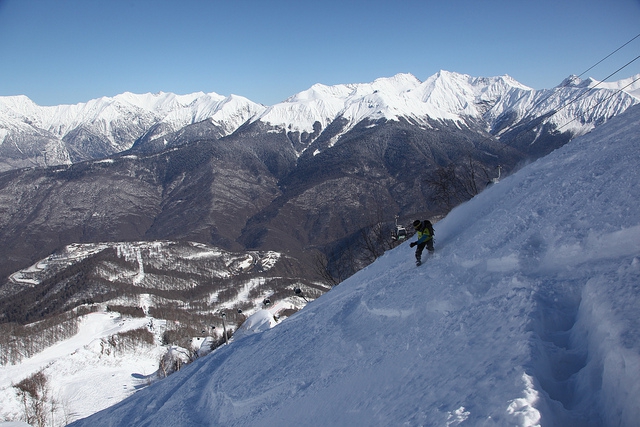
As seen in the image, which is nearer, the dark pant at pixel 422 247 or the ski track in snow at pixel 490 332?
the ski track in snow at pixel 490 332

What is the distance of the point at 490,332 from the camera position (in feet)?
28.9

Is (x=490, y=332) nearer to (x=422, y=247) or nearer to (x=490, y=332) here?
(x=490, y=332)

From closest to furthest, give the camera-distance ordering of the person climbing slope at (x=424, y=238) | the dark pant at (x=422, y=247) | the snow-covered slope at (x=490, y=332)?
the snow-covered slope at (x=490, y=332), the person climbing slope at (x=424, y=238), the dark pant at (x=422, y=247)

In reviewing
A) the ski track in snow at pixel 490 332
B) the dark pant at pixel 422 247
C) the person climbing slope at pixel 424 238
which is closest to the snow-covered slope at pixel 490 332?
the ski track in snow at pixel 490 332

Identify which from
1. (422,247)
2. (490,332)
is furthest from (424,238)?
(490,332)

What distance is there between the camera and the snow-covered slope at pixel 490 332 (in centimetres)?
688

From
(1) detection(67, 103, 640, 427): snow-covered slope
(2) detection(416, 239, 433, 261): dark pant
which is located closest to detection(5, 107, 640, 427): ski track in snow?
(1) detection(67, 103, 640, 427): snow-covered slope

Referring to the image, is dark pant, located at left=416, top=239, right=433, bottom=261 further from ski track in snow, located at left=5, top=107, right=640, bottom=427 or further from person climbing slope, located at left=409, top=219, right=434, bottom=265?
ski track in snow, located at left=5, top=107, right=640, bottom=427

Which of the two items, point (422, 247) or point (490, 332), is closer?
point (490, 332)

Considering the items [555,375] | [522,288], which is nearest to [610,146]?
[522,288]

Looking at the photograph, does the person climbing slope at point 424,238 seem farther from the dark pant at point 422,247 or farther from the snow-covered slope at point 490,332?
the snow-covered slope at point 490,332

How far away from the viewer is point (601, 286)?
8.16 m

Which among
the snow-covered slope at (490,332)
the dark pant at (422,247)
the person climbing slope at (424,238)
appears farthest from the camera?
the dark pant at (422,247)

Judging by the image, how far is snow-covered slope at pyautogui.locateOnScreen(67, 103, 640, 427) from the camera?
6.88m
